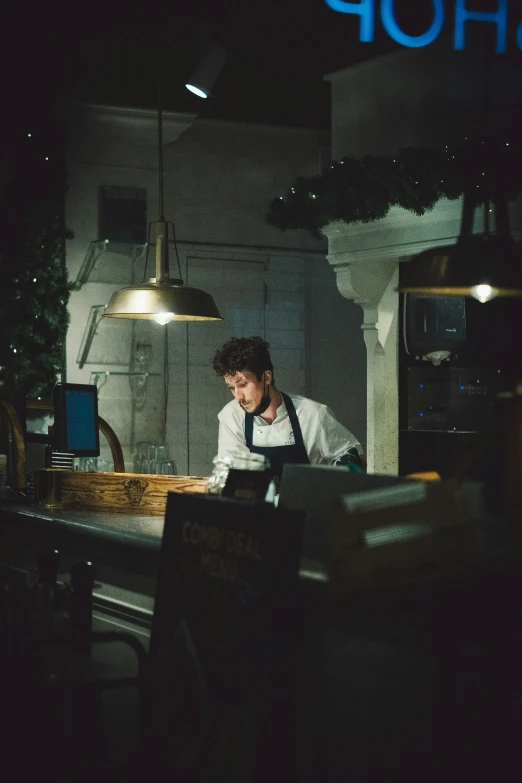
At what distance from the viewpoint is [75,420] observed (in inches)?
175

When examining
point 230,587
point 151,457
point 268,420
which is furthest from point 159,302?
point 151,457

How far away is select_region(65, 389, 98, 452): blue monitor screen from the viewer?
439 cm

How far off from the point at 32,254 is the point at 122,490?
11.4 ft

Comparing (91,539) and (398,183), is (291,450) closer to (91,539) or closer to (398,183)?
(398,183)

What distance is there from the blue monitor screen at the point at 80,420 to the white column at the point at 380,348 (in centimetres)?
211

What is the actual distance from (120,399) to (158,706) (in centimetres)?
508

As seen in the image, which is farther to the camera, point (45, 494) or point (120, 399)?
point (120, 399)

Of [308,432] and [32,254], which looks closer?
[308,432]

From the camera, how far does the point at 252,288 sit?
26.2 ft

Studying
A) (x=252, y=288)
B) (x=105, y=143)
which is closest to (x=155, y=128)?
(x=105, y=143)

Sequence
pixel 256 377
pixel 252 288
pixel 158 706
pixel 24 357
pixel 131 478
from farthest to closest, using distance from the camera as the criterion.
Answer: pixel 252 288
pixel 24 357
pixel 256 377
pixel 131 478
pixel 158 706

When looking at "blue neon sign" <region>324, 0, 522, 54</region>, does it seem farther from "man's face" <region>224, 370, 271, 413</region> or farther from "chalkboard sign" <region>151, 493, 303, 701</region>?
"chalkboard sign" <region>151, 493, 303, 701</region>

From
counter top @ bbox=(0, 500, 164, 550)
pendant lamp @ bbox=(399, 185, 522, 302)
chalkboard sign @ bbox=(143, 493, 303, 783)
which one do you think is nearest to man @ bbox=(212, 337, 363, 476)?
counter top @ bbox=(0, 500, 164, 550)

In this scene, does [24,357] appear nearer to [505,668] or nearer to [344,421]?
[344,421]
